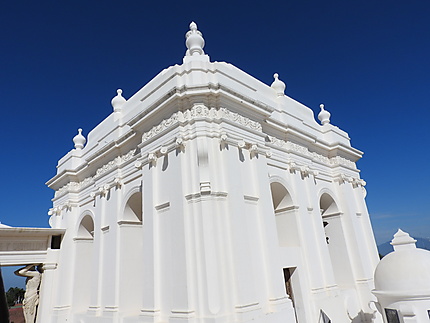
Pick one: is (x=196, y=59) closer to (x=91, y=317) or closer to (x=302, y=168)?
(x=302, y=168)

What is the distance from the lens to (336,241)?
13203 millimetres

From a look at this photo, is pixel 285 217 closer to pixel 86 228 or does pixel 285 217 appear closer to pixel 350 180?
pixel 350 180

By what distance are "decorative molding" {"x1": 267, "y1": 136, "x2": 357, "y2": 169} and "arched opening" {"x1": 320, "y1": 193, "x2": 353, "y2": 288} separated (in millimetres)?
1617

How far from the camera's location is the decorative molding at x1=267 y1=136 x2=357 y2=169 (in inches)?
450

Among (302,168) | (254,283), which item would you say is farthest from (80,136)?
(254,283)

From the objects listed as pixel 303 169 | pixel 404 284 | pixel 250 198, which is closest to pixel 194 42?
pixel 250 198

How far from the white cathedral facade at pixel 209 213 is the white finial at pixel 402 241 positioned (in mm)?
1632

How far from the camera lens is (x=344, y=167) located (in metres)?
14.4

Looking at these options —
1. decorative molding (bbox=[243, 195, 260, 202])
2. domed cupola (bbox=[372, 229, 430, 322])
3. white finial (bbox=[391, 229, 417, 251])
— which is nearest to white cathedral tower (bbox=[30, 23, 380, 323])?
decorative molding (bbox=[243, 195, 260, 202])

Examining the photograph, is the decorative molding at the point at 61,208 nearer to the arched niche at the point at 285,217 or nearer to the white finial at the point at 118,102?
the white finial at the point at 118,102

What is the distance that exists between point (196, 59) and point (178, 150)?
3081mm

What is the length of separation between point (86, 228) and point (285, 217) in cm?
906

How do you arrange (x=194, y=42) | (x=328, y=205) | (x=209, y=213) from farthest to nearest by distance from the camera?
(x=328, y=205) < (x=194, y=42) < (x=209, y=213)

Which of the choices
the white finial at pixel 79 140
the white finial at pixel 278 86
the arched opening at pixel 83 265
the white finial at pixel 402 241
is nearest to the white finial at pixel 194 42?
the white finial at pixel 278 86
